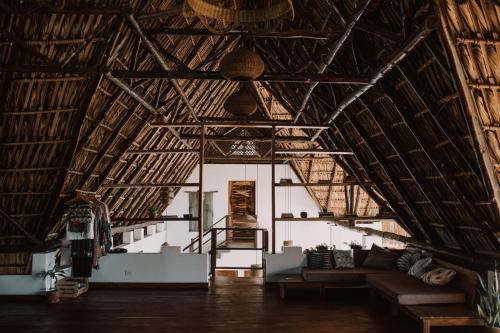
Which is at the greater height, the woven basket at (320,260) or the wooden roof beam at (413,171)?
the wooden roof beam at (413,171)

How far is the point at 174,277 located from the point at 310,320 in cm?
308

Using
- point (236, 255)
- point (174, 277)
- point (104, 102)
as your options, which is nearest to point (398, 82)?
point (104, 102)

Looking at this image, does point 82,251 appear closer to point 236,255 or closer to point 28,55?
point 28,55

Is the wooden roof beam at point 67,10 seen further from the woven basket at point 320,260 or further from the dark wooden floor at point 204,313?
the woven basket at point 320,260

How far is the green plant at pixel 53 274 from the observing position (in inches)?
283

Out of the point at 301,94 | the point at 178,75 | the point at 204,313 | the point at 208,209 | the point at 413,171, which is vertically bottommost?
the point at 204,313

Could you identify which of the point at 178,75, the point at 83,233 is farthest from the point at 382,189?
the point at 83,233

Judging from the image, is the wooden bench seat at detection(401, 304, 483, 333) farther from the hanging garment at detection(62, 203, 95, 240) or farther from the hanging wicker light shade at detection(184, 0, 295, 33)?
the hanging garment at detection(62, 203, 95, 240)

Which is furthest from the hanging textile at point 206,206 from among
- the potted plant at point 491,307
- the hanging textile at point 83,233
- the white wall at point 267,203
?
the potted plant at point 491,307

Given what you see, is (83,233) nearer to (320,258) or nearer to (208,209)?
(320,258)

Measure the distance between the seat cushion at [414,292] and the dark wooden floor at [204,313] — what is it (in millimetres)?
360

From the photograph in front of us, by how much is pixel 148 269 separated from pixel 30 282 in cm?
193

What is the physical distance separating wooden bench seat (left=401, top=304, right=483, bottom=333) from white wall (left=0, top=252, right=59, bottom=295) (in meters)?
5.67

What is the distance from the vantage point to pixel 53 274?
727 centimetres
